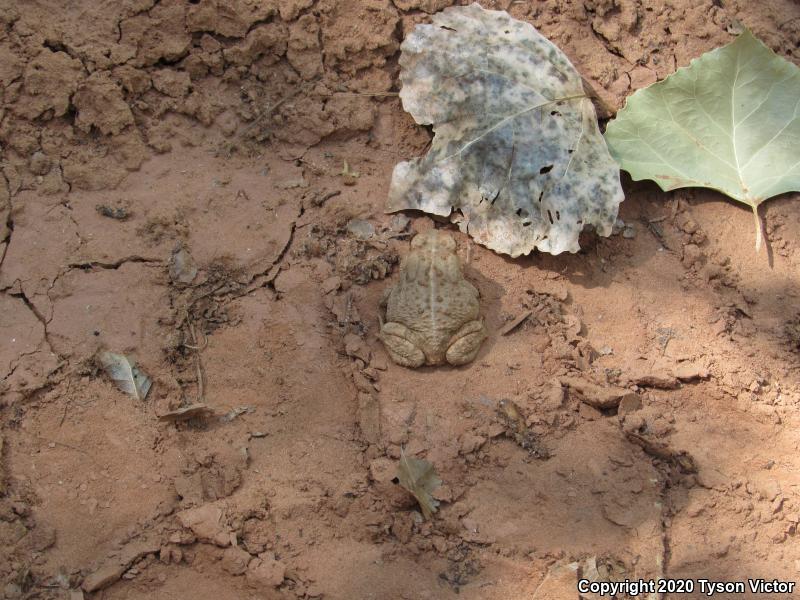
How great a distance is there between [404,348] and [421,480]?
0.76m

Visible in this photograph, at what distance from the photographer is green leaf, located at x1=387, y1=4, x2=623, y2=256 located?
14.1 ft

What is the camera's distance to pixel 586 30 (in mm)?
Result: 4848

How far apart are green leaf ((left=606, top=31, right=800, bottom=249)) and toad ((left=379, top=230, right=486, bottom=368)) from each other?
1.25 meters

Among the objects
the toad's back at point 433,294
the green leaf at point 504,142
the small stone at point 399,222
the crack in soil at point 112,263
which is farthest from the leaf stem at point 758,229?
the crack in soil at point 112,263

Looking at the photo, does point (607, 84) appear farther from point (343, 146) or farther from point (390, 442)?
point (390, 442)

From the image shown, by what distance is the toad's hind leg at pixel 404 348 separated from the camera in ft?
13.1

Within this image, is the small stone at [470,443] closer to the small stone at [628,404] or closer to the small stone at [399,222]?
the small stone at [628,404]

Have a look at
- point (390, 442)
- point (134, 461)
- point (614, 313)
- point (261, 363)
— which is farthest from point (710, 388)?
point (134, 461)

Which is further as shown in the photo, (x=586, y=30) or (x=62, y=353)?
(x=586, y=30)

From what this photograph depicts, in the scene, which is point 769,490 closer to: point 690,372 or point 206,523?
point 690,372

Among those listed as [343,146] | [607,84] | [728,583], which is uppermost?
[607,84]

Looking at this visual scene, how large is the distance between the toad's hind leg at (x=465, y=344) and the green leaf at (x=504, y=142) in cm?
54

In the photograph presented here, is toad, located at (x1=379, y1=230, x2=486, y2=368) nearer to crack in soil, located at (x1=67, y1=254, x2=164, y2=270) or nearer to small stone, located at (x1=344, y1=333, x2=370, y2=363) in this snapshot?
small stone, located at (x1=344, y1=333, x2=370, y2=363)

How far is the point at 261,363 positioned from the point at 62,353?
0.98 m
